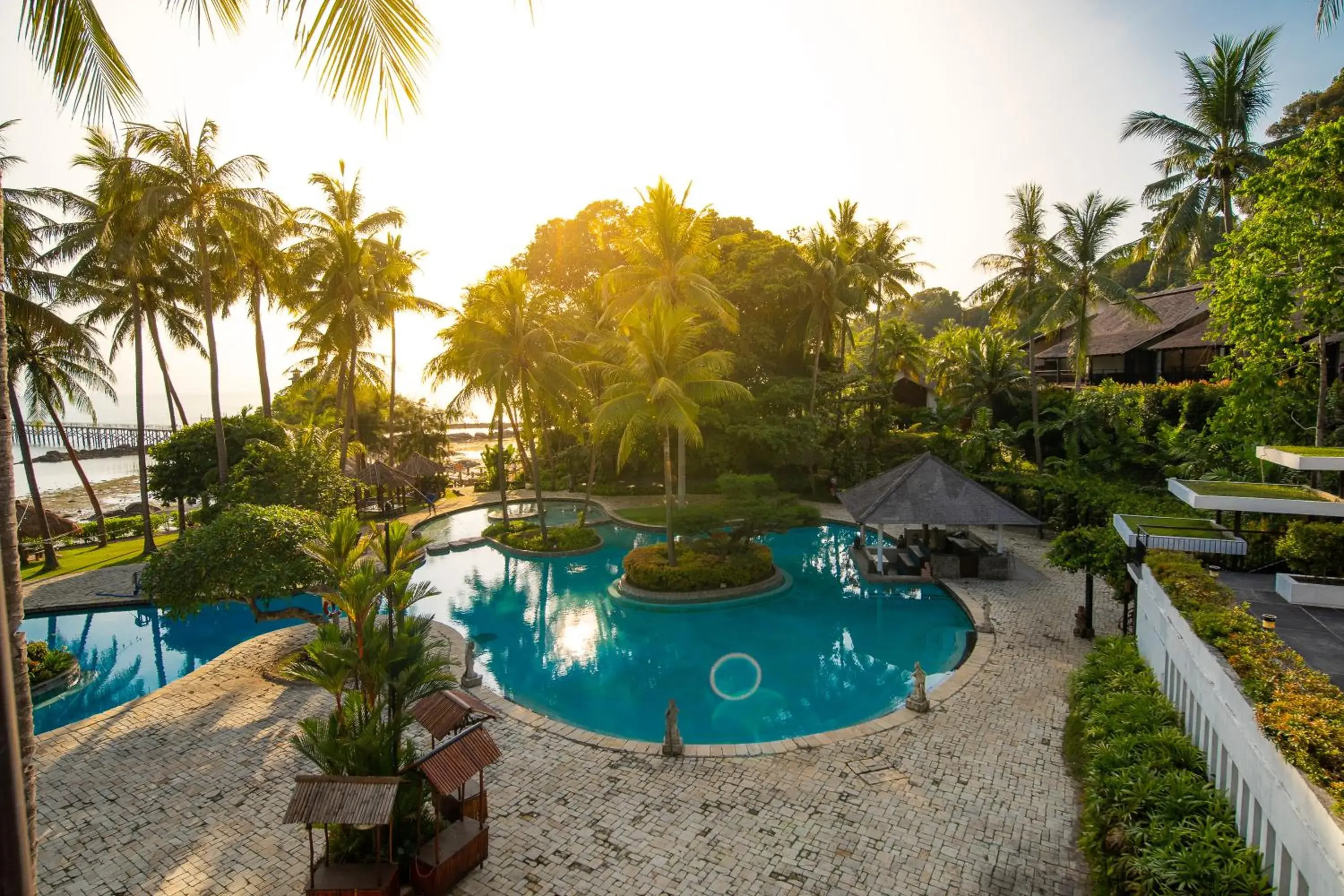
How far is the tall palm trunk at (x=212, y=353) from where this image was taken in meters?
17.9

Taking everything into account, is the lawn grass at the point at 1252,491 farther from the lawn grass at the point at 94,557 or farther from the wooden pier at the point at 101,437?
the wooden pier at the point at 101,437

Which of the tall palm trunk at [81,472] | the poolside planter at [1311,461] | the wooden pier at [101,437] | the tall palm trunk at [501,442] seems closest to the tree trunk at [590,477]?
the tall palm trunk at [501,442]

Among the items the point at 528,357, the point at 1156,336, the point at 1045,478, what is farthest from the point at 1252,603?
the point at 1156,336

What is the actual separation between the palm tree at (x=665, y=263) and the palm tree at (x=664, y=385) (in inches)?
60.7

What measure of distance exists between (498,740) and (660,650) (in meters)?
5.26

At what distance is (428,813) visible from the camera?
7816mm

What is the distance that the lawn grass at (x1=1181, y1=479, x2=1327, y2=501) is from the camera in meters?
9.53

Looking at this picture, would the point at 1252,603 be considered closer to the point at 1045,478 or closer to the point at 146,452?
the point at 1045,478

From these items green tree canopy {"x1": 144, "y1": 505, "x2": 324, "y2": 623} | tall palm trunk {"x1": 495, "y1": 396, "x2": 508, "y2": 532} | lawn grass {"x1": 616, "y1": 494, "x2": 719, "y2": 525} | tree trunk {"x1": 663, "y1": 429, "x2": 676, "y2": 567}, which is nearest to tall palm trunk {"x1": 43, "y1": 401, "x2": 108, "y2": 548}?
tall palm trunk {"x1": 495, "y1": 396, "x2": 508, "y2": 532}

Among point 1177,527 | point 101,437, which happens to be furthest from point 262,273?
point 101,437

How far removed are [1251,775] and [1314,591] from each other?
15.6 ft

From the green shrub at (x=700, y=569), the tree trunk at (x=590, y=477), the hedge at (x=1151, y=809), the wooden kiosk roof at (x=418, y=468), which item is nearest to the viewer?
the hedge at (x=1151, y=809)

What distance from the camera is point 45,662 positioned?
13555 millimetres

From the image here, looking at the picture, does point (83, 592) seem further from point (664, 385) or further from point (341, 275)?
point (664, 385)
